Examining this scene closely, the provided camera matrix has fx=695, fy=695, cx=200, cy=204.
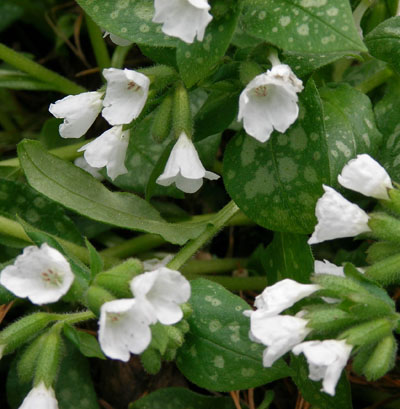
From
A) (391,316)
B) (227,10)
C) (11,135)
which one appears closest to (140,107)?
(227,10)

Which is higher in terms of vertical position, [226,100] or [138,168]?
[226,100]

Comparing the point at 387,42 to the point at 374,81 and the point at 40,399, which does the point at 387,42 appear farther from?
the point at 40,399

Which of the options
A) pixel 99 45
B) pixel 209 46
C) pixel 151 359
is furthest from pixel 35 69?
pixel 151 359

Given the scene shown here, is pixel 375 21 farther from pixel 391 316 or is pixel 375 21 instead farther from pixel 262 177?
pixel 391 316

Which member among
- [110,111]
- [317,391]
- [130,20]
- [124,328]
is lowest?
[317,391]

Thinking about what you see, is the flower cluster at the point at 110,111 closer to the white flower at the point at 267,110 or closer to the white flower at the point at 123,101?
the white flower at the point at 123,101

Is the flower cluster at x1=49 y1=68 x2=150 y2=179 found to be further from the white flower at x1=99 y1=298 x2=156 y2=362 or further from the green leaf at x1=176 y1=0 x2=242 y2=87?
the white flower at x1=99 y1=298 x2=156 y2=362

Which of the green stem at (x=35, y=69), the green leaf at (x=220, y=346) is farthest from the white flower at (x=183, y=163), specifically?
the green stem at (x=35, y=69)

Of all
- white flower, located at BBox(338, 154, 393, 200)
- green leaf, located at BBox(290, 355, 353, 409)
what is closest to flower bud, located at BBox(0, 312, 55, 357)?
green leaf, located at BBox(290, 355, 353, 409)
